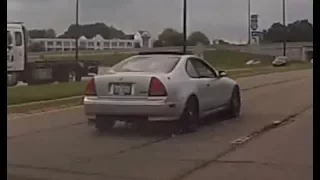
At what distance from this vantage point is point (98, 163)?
605cm

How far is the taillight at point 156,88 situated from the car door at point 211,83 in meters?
0.37

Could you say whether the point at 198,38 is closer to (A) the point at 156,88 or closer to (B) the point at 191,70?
(B) the point at 191,70

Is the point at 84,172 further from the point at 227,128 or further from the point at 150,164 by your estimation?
the point at 227,128

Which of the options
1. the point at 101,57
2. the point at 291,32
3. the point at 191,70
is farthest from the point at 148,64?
the point at 291,32

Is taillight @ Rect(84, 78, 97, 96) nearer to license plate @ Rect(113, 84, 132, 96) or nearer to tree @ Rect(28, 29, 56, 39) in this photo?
license plate @ Rect(113, 84, 132, 96)

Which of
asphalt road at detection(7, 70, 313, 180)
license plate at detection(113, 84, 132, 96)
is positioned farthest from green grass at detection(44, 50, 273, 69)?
license plate at detection(113, 84, 132, 96)

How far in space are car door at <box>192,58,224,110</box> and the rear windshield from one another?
0.19m

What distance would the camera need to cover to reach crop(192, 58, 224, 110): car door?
604 centimetres

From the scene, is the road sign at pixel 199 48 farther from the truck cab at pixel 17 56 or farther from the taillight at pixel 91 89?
the truck cab at pixel 17 56

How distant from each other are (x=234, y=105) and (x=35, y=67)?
1.74 metres

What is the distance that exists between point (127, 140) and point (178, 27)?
1105mm

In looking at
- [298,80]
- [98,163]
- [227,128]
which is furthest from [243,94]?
[98,163]

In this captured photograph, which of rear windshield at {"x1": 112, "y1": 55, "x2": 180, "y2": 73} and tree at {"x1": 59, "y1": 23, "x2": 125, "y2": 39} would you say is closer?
tree at {"x1": 59, "y1": 23, "x2": 125, "y2": 39}

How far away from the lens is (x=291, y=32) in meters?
5.39
